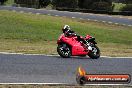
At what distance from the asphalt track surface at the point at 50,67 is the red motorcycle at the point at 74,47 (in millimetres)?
225

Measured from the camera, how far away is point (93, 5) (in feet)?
231

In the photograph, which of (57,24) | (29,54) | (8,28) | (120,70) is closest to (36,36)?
(8,28)

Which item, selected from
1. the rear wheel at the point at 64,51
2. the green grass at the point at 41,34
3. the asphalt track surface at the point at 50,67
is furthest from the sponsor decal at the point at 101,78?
the green grass at the point at 41,34

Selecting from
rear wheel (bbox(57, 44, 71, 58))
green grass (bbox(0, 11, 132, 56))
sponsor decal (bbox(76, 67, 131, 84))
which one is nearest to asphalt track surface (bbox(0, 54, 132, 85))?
rear wheel (bbox(57, 44, 71, 58))

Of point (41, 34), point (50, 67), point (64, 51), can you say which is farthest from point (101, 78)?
point (41, 34)

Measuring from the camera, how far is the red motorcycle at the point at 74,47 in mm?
16578

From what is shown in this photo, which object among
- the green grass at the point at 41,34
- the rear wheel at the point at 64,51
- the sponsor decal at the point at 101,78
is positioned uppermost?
the sponsor decal at the point at 101,78

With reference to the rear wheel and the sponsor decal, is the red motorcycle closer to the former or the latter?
the rear wheel

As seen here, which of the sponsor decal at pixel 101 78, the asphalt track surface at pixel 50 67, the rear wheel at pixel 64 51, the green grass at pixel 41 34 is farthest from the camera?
the green grass at pixel 41 34

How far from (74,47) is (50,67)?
9.21 feet

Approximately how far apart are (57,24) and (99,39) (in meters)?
6.70

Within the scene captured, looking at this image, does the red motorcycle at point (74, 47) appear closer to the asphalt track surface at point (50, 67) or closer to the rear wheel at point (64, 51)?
the rear wheel at point (64, 51)

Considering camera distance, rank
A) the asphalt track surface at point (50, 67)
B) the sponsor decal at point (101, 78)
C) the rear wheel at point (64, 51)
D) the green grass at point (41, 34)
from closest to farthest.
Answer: the sponsor decal at point (101, 78) < the asphalt track surface at point (50, 67) < the rear wheel at point (64, 51) < the green grass at point (41, 34)

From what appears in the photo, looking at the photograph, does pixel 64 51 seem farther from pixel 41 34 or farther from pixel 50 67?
pixel 41 34
